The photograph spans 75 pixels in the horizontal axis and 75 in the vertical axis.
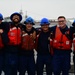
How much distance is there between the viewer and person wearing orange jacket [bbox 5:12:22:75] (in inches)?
311

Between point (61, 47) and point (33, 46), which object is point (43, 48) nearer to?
point (33, 46)

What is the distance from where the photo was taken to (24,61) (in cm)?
809

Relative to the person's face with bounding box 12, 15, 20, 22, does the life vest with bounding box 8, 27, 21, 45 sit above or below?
below

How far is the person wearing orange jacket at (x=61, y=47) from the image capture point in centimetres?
798

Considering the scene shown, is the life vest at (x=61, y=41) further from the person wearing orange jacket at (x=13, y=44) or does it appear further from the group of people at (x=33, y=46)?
the person wearing orange jacket at (x=13, y=44)

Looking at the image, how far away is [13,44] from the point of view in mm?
7898

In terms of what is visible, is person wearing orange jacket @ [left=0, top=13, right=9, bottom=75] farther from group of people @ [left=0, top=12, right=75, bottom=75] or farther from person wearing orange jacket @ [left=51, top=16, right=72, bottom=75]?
person wearing orange jacket @ [left=51, top=16, right=72, bottom=75]

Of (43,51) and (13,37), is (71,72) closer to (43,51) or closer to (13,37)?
(43,51)

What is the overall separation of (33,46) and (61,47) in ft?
2.46

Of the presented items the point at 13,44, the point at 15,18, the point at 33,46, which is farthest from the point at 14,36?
the point at 33,46

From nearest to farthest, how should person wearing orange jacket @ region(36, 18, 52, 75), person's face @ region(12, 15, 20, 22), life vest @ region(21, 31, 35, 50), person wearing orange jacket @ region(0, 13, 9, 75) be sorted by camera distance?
person wearing orange jacket @ region(0, 13, 9, 75) < person's face @ region(12, 15, 20, 22) < life vest @ region(21, 31, 35, 50) < person wearing orange jacket @ region(36, 18, 52, 75)

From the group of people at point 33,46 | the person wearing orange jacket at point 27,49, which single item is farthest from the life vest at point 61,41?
the person wearing orange jacket at point 27,49

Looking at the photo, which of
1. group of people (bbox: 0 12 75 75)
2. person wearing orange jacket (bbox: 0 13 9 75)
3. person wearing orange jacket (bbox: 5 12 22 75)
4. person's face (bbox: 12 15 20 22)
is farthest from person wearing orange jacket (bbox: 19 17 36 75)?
person wearing orange jacket (bbox: 0 13 9 75)

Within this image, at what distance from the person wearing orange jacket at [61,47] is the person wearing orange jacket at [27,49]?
1.91ft
